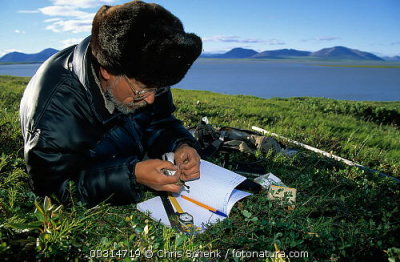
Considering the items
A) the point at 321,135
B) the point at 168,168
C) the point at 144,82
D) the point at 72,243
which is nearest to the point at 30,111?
the point at 144,82

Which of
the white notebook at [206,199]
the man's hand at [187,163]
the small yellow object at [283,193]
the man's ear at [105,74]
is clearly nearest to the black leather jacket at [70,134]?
the man's ear at [105,74]

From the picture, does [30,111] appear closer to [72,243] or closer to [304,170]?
[72,243]

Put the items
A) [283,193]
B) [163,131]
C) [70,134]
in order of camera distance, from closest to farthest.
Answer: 1. [70,134]
2. [283,193]
3. [163,131]

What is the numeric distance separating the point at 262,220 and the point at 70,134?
1791 mm

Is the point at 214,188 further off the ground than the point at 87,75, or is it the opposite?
the point at 87,75

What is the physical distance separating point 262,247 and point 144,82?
61.2 inches

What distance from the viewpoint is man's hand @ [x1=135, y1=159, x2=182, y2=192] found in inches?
104

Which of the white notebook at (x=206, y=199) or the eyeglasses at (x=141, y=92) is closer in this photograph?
the eyeglasses at (x=141, y=92)

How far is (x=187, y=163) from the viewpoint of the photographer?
306 cm

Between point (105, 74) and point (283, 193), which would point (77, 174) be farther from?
point (283, 193)

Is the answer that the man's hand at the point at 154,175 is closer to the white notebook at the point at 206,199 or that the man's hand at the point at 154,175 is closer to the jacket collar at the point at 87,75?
the white notebook at the point at 206,199

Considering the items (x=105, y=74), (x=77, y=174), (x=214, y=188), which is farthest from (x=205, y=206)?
(x=105, y=74)

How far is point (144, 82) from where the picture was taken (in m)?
2.46

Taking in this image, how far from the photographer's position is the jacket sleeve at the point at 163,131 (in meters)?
3.71
